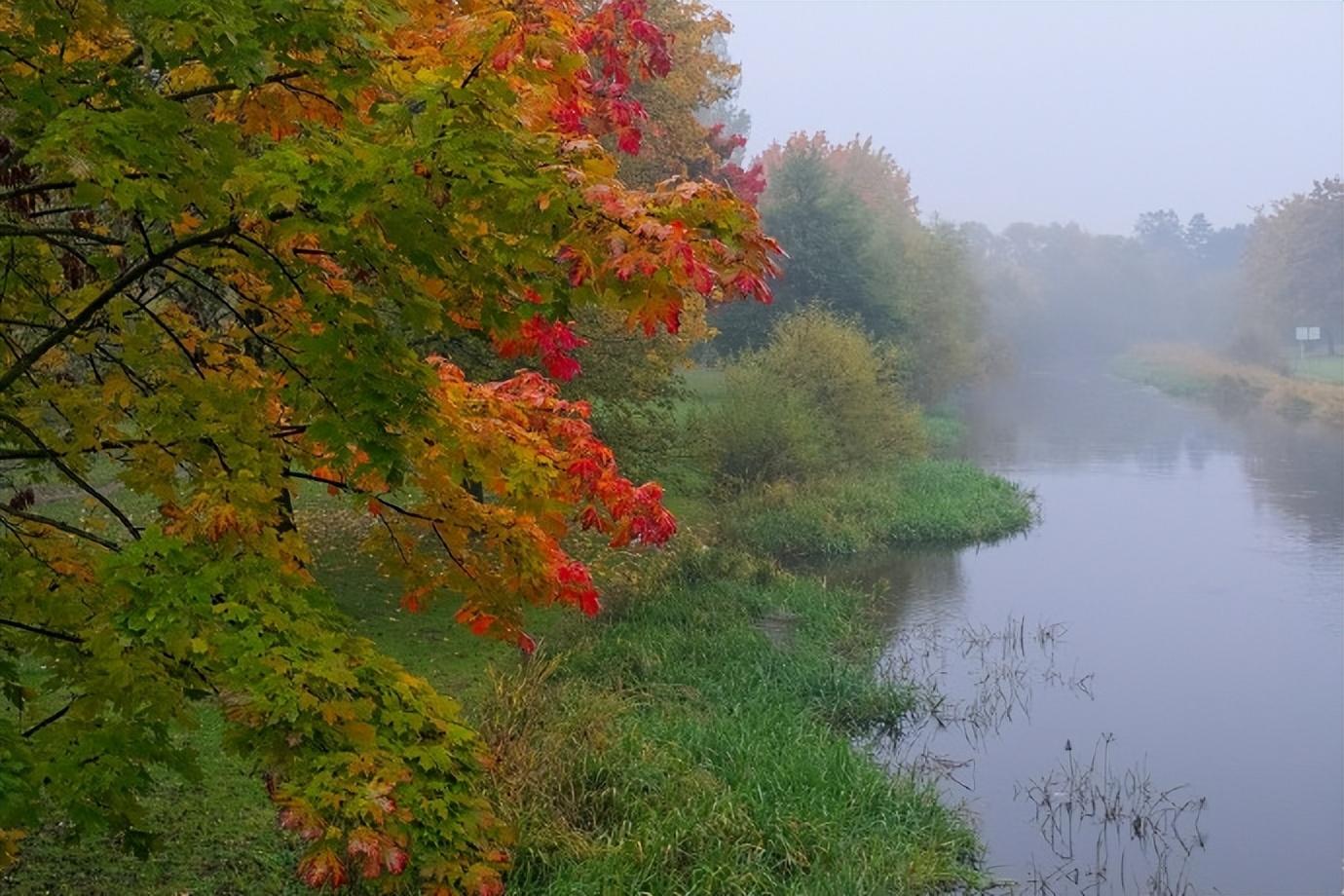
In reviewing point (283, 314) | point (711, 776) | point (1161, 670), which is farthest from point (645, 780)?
point (1161, 670)

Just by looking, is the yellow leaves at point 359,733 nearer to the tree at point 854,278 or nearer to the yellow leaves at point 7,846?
the yellow leaves at point 7,846

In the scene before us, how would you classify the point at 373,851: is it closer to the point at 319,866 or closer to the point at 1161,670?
the point at 319,866

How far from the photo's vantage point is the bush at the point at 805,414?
21953 millimetres

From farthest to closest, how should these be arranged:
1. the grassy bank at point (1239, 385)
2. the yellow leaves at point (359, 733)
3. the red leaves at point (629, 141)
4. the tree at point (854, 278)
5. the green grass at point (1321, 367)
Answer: the green grass at point (1321, 367), the grassy bank at point (1239, 385), the tree at point (854, 278), the red leaves at point (629, 141), the yellow leaves at point (359, 733)

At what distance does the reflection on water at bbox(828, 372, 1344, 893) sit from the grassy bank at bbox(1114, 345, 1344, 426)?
14.6 meters

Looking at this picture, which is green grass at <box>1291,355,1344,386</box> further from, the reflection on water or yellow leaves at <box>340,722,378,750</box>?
yellow leaves at <box>340,722,378,750</box>

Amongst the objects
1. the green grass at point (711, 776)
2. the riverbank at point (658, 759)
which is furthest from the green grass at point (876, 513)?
the green grass at point (711, 776)

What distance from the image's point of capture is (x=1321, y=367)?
186 ft

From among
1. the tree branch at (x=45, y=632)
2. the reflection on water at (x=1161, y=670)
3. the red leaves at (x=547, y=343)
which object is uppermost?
the red leaves at (x=547, y=343)

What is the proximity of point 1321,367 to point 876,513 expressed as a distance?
44027mm

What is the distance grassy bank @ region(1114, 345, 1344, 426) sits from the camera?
136 feet

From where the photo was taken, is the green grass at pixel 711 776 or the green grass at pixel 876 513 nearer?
the green grass at pixel 711 776

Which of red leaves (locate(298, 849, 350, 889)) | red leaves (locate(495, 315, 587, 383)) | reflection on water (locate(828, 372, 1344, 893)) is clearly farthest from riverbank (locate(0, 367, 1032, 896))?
red leaves (locate(495, 315, 587, 383))

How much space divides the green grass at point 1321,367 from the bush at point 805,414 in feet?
98.0
